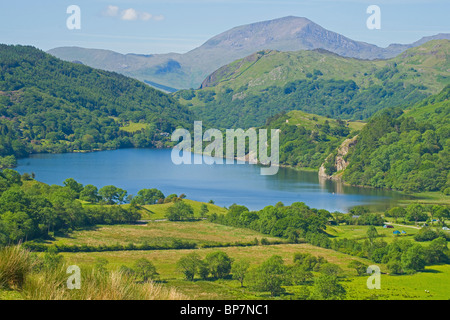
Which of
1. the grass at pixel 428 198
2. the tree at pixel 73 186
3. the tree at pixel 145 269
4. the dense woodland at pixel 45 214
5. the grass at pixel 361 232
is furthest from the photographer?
the grass at pixel 428 198

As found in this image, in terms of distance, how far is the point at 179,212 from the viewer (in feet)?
202

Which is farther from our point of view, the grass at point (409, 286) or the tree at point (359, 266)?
the tree at point (359, 266)

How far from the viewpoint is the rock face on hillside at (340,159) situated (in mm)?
114300

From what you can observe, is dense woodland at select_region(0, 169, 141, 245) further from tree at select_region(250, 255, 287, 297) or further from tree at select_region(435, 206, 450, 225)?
tree at select_region(435, 206, 450, 225)

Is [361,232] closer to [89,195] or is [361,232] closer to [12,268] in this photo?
[89,195]

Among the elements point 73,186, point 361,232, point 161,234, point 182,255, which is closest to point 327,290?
point 182,255

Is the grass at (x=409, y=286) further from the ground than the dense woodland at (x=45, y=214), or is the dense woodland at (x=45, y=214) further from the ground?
the dense woodland at (x=45, y=214)

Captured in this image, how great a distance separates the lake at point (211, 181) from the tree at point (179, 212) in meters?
11.0

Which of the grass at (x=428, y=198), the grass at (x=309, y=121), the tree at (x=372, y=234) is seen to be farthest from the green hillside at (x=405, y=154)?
the tree at (x=372, y=234)

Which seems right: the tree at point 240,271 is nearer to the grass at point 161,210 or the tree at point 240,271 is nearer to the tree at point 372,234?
the tree at point 372,234

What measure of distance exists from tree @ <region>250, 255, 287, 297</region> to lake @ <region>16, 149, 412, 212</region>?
34139 mm

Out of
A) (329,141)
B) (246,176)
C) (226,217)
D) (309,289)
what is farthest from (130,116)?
(309,289)

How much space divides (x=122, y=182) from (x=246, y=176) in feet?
76.9

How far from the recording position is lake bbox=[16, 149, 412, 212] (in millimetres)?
79375
